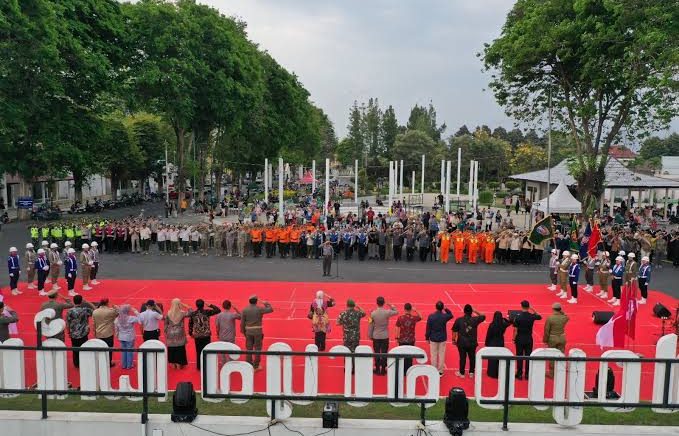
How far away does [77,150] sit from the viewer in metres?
33.0

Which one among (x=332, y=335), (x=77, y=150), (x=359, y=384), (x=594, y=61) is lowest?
(x=332, y=335)

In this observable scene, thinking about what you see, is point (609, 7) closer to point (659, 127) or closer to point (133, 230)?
point (659, 127)

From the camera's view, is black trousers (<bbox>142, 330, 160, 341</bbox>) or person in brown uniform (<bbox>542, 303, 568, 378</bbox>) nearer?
person in brown uniform (<bbox>542, 303, 568, 378</bbox>)

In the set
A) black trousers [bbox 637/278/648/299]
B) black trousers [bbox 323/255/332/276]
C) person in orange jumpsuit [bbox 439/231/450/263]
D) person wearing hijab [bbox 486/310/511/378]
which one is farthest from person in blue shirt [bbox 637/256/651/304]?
black trousers [bbox 323/255/332/276]

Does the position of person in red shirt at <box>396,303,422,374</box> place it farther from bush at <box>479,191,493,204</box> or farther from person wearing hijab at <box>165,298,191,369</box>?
bush at <box>479,191,493,204</box>

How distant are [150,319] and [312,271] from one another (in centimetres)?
1187

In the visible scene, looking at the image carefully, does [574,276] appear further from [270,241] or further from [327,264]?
[270,241]

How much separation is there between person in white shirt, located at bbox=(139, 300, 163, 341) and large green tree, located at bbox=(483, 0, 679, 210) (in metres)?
21.7

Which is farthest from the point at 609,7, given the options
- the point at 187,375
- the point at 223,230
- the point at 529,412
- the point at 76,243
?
the point at 76,243

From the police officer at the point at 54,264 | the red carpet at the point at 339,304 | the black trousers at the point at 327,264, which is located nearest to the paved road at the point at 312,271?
the black trousers at the point at 327,264

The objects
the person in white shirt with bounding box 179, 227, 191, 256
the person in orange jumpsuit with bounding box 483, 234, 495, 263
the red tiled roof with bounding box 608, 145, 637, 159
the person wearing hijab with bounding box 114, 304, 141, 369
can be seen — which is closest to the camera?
the person wearing hijab with bounding box 114, 304, 141, 369

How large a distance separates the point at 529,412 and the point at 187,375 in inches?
260

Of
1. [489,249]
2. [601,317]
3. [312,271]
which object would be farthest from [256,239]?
[601,317]

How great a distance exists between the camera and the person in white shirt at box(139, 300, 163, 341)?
11008 millimetres
